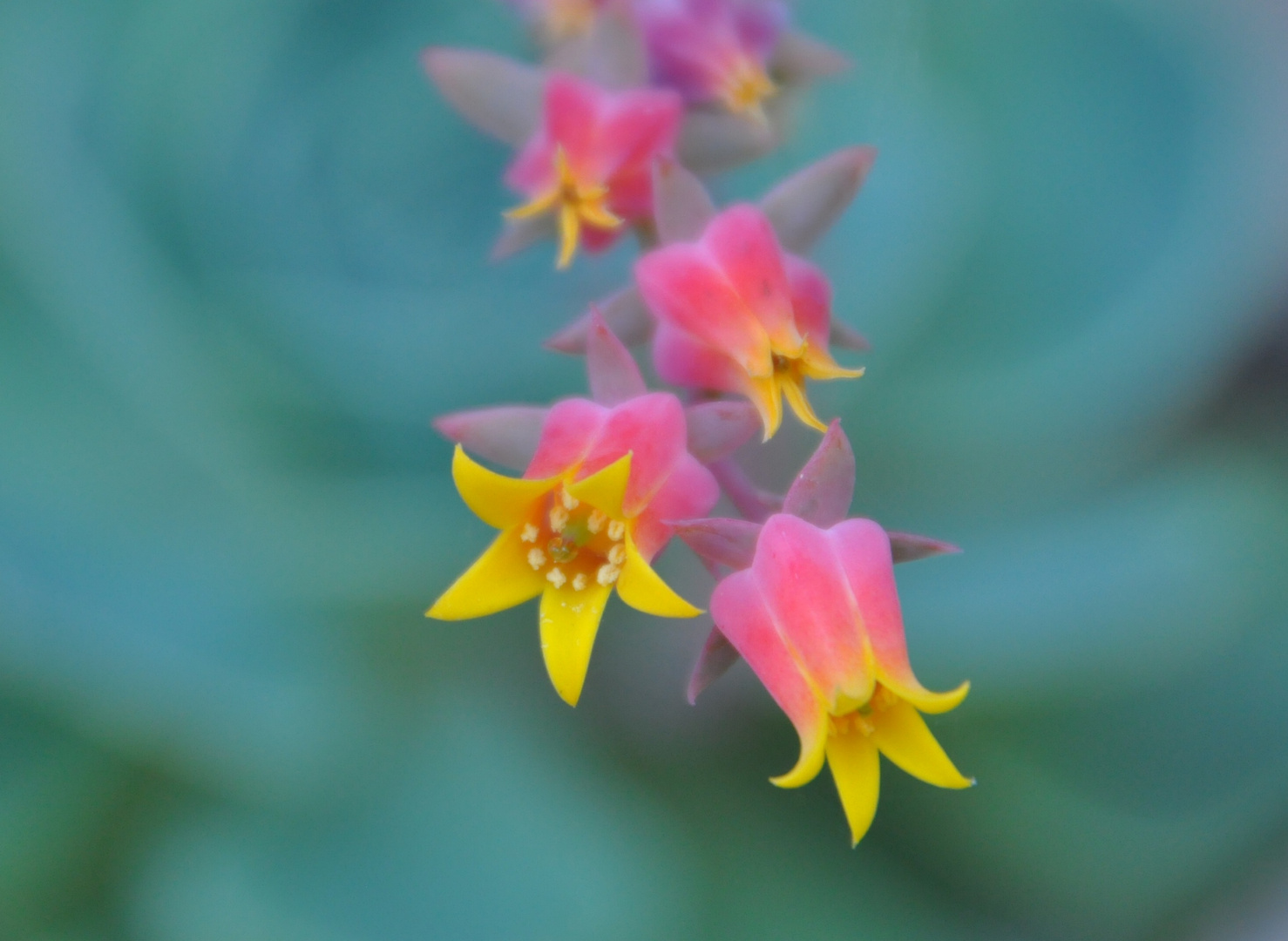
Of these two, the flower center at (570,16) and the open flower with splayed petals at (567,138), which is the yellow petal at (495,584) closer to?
the open flower with splayed petals at (567,138)

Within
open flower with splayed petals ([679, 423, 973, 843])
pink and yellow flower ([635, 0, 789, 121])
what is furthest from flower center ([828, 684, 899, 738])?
pink and yellow flower ([635, 0, 789, 121])

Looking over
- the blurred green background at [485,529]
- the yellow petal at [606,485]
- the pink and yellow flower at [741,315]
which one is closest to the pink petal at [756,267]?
the pink and yellow flower at [741,315]

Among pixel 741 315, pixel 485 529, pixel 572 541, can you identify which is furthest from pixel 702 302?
pixel 485 529

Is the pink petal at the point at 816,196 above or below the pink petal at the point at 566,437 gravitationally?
above

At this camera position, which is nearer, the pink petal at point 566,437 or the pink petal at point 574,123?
the pink petal at point 566,437

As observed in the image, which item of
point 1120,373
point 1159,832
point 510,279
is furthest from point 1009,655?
point 510,279

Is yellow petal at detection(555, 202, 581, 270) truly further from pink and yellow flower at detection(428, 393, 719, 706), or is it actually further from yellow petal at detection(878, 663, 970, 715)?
yellow petal at detection(878, 663, 970, 715)

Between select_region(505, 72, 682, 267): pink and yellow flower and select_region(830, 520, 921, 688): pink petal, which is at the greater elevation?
select_region(505, 72, 682, 267): pink and yellow flower
